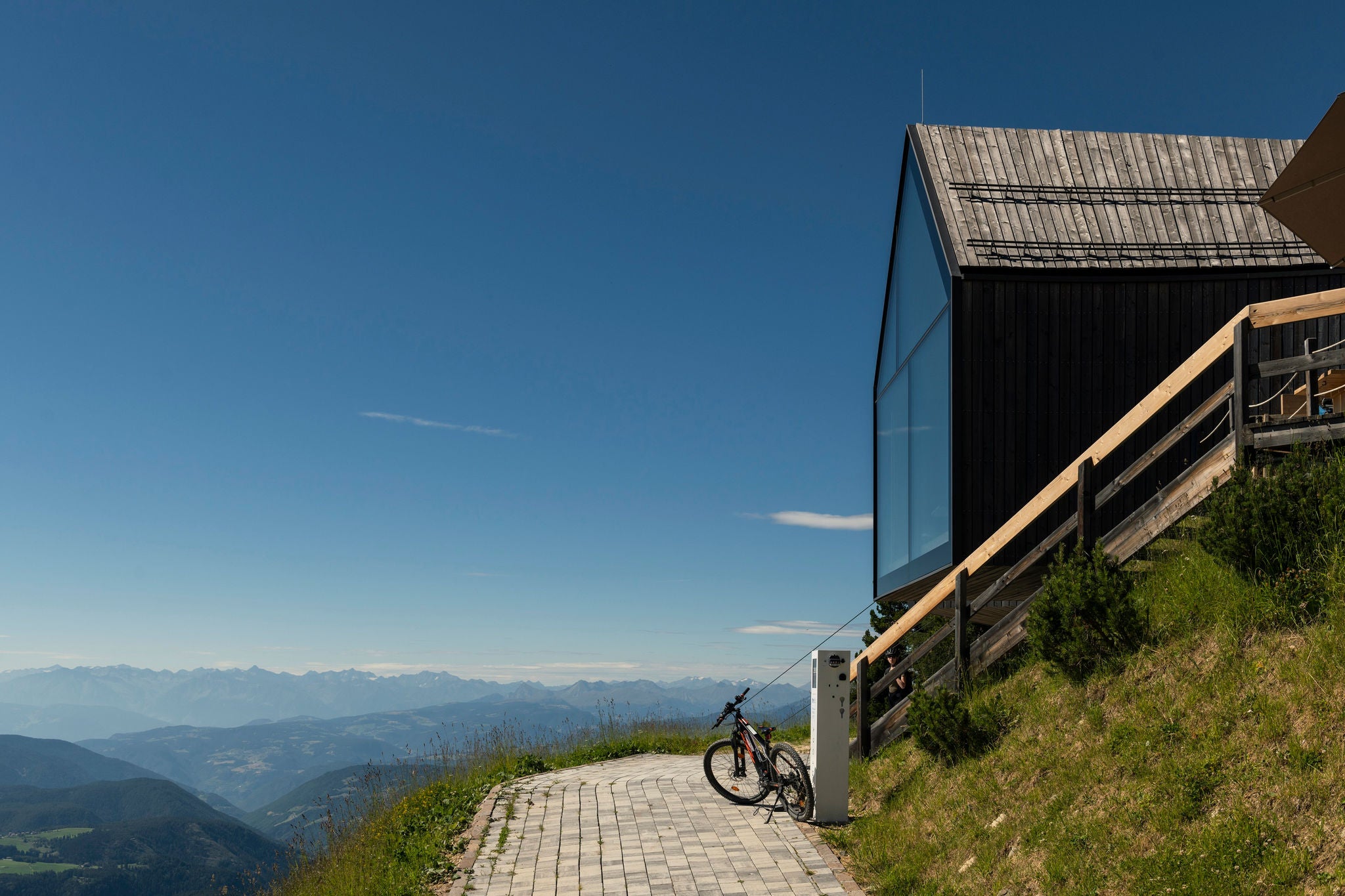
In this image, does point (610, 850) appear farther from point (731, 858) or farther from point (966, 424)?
point (966, 424)

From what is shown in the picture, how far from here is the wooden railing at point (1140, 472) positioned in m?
7.00

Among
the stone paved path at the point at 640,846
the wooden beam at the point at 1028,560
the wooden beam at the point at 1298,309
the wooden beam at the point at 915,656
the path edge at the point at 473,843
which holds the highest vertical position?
Answer: the wooden beam at the point at 1298,309

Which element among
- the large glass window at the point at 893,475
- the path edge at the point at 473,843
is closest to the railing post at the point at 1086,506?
the path edge at the point at 473,843

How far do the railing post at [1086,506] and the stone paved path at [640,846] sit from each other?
344cm

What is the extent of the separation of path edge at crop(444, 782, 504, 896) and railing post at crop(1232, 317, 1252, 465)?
6.79 metres

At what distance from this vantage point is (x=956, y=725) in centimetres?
820

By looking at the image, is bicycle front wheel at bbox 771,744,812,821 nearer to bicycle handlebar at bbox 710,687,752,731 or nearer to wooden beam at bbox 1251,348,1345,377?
bicycle handlebar at bbox 710,687,752,731

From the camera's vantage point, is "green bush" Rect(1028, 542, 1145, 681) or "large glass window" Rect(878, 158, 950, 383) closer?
"green bush" Rect(1028, 542, 1145, 681)

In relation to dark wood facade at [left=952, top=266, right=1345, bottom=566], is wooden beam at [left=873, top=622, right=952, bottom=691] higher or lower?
lower

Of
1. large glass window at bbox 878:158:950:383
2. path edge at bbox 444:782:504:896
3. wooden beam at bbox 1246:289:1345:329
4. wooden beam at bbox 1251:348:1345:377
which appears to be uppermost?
large glass window at bbox 878:158:950:383

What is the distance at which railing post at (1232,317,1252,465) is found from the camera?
7012 millimetres

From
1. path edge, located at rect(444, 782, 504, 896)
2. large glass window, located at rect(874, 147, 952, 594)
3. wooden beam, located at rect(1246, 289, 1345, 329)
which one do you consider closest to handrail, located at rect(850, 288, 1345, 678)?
wooden beam, located at rect(1246, 289, 1345, 329)

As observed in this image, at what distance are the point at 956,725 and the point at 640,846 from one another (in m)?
3.07

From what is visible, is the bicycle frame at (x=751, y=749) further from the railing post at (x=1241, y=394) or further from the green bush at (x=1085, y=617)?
the railing post at (x=1241, y=394)
